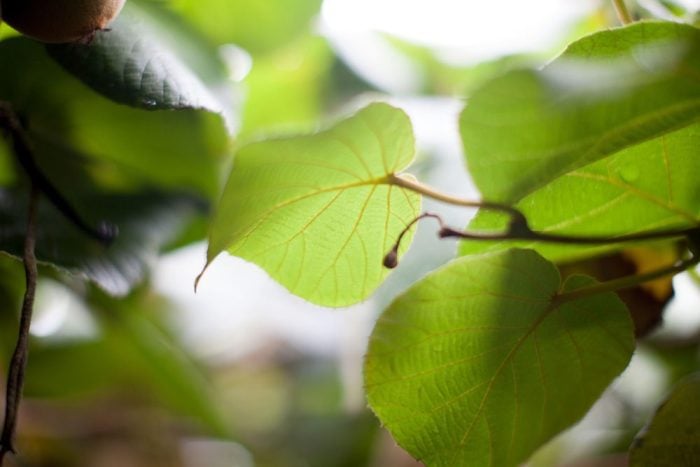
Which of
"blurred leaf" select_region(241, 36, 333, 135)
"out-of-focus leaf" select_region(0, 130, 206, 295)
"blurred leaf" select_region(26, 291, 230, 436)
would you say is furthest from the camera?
"blurred leaf" select_region(241, 36, 333, 135)

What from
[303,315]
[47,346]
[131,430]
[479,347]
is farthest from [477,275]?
[303,315]

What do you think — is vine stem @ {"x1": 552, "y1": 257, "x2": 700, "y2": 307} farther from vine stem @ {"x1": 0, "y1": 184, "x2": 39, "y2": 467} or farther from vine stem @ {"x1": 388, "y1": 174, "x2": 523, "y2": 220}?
vine stem @ {"x1": 0, "y1": 184, "x2": 39, "y2": 467}

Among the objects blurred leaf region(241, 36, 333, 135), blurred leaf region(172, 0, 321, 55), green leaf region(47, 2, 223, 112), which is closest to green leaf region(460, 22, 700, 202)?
green leaf region(47, 2, 223, 112)

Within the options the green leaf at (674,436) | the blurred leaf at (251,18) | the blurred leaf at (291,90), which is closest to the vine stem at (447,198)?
the green leaf at (674,436)

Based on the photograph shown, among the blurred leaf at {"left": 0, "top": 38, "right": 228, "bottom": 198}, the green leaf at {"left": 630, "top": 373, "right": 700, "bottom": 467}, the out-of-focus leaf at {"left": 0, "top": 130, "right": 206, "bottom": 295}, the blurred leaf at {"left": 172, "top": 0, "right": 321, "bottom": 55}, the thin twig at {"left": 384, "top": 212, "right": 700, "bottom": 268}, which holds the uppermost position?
the blurred leaf at {"left": 172, "top": 0, "right": 321, "bottom": 55}

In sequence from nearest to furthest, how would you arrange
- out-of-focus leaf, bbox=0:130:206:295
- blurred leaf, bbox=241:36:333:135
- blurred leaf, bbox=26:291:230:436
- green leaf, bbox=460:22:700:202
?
green leaf, bbox=460:22:700:202 → out-of-focus leaf, bbox=0:130:206:295 → blurred leaf, bbox=26:291:230:436 → blurred leaf, bbox=241:36:333:135

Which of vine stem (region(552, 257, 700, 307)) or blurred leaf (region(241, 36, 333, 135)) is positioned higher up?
blurred leaf (region(241, 36, 333, 135))
